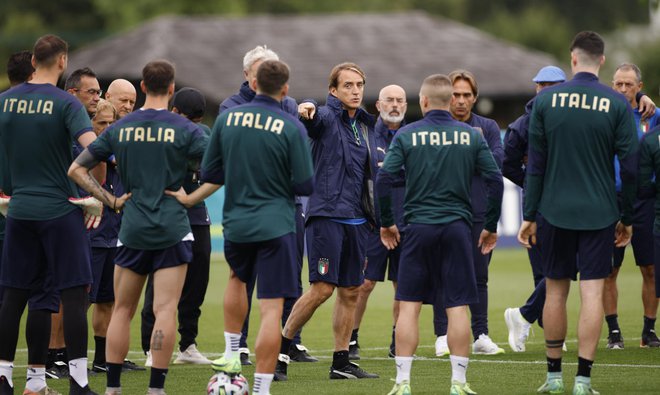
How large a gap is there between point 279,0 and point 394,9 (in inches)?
328

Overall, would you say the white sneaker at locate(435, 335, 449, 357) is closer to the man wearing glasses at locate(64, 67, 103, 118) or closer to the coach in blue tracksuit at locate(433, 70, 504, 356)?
the coach in blue tracksuit at locate(433, 70, 504, 356)

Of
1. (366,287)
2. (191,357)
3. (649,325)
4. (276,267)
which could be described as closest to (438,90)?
(276,267)

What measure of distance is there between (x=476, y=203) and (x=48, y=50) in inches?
180

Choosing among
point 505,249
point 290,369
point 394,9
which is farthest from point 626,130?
point 394,9

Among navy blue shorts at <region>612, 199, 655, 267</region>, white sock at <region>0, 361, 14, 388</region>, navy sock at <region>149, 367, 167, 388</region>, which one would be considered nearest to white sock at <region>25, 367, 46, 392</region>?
white sock at <region>0, 361, 14, 388</region>

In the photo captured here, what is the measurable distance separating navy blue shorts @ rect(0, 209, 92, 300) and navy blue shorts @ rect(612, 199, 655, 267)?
18.6 ft

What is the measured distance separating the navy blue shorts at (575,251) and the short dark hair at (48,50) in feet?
12.1

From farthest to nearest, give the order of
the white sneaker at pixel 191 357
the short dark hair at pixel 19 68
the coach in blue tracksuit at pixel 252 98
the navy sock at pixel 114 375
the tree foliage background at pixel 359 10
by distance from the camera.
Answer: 1. the tree foliage background at pixel 359 10
2. the white sneaker at pixel 191 357
3. the coach in blue tracksuit at pixel 252 98
4. the short dark hair at pixel 19 68
5. the navy sock at pixel 114 375

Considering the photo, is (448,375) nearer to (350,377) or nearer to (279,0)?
(350,377)

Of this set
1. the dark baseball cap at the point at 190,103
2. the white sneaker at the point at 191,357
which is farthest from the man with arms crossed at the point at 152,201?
the white sneaker at the point at 191,357

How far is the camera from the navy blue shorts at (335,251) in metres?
10.3

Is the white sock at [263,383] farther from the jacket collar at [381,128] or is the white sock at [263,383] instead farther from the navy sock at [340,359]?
the jacket collar at [381,128]

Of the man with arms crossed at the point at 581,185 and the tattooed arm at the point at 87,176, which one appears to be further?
the man with arms crossed at the point at 581,185

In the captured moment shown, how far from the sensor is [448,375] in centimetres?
1036
